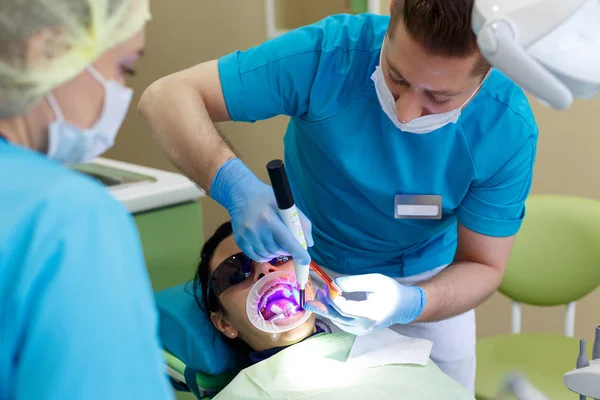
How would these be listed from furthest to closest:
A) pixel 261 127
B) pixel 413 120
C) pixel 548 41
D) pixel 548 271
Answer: pixel 261 127 < pixel 548 271 < pixel 413 120 < pixel 548 41

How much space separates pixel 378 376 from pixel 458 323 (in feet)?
1.28

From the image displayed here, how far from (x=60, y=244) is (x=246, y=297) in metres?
1.08

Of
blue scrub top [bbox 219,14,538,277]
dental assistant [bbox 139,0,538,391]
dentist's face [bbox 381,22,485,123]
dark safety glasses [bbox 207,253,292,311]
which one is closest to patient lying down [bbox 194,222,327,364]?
dark safety glasses [bbox 207,253,292,311]

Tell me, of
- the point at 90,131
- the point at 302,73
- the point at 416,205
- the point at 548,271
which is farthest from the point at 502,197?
the point at 90,131

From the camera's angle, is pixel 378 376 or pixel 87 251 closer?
pixel 87 251

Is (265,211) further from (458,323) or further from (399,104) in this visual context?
(458,323)

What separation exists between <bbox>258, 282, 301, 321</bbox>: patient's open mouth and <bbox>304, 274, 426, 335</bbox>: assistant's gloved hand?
10 centimetres

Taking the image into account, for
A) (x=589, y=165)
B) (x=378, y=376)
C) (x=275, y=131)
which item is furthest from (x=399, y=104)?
(x=275, y=131)

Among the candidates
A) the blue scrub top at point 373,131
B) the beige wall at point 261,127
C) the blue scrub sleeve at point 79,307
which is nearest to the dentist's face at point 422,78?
the blue scrub top at point 373,131

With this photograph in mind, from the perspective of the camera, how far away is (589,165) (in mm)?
2404

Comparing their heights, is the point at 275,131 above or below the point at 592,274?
above

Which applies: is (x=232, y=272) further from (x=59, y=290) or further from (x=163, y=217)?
(x=59, y=290)

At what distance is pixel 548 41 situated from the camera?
0.97 meters

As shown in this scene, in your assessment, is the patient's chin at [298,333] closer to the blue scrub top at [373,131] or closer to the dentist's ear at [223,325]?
the dentist's ear at [223,325]
